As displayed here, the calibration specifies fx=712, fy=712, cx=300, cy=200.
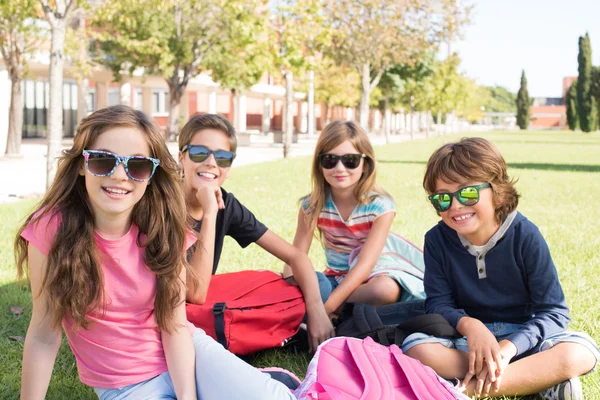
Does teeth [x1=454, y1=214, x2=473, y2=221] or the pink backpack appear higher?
teeth [x1=454, y1=214, x2=473, y2=221]

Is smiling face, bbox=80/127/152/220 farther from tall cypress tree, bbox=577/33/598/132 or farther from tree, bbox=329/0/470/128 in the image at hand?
tall cypress tree, bbox=577/33/598/132

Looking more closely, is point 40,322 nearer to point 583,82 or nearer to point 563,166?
point 563,166

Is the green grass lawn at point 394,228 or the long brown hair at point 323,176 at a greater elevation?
the long brown hair at point 323,176

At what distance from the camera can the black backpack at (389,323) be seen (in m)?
3.26

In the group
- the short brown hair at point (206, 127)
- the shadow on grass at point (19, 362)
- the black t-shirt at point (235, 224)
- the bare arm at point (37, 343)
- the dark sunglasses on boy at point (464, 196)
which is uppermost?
the short brown hair at point (206, 127)

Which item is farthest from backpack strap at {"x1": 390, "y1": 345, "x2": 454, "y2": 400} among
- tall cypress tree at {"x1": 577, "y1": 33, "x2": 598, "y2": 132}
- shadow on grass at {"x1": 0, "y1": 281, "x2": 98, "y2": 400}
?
tall cypress tree at {"x1": 577, "y1": 33, "x2": 598, "y2": 132}

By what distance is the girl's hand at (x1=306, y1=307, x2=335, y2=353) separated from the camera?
3.64 metres

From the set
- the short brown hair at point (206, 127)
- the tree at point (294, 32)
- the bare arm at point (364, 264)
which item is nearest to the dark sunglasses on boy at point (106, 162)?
the short brown hair at point (206, 127)

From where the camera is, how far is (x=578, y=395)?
302cm

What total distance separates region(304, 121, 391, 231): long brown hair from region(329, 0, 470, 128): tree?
72.7ft

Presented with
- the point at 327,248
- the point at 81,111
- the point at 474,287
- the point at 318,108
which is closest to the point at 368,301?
the point at 327,248

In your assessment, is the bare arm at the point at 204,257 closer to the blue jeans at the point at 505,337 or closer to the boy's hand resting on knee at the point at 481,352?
the blue jeans at the point at 505,337

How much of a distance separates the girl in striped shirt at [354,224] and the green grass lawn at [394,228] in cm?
68

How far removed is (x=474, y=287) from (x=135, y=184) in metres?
1.69
